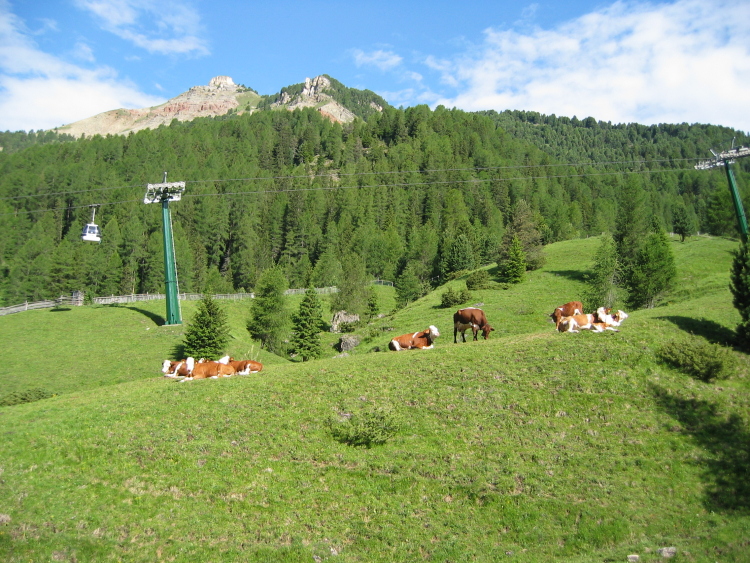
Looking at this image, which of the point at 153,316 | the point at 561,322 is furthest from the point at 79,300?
the point at 561,322

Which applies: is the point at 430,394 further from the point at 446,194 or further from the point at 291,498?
the point at 446,194

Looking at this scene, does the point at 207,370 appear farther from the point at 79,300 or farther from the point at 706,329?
the point at 79,300

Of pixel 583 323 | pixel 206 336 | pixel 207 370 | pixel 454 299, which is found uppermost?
pixel 206 336

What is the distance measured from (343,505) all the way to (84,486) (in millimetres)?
6942

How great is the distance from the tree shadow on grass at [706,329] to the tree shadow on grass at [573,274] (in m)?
41.2

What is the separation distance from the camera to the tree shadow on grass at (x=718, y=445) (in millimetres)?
11993

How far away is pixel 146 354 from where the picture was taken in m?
39.2

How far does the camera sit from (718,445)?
45.3 ft

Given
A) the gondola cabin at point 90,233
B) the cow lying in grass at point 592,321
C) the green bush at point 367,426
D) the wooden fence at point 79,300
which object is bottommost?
the green bush at point 367,426

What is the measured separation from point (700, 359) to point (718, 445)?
4062 mm

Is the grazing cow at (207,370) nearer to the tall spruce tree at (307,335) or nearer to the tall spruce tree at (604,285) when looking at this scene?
the tall spruce tree at (307,335)

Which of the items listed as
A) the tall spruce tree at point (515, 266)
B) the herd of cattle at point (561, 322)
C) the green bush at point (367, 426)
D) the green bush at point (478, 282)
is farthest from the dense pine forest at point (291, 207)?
the green bush at point (367, 426)

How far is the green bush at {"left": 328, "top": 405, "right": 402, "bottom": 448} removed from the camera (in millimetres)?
14477

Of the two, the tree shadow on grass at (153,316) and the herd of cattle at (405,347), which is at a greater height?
the tree shadow on grass at (153,316)
